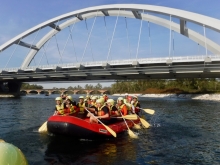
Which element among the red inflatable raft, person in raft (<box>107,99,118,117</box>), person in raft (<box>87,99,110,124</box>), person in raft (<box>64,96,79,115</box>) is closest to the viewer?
the red inflatable raft

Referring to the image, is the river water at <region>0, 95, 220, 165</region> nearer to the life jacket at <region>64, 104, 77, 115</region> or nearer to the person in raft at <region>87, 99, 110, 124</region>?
the person in raft at <region>87, 99, 110, 124</region>

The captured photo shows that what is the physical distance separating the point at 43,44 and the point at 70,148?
1789 inches

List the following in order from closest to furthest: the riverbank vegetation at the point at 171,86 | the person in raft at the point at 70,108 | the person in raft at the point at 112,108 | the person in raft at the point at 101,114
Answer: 1. the person in raft at the point at 101,114
2. the person in raft at the point at 70,108
3. the person in raft at the point at 112,108
4. the riverbank vegetation at the point at 171,86

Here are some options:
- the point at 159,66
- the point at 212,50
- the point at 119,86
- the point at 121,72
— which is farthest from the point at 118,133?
the point at 119,86

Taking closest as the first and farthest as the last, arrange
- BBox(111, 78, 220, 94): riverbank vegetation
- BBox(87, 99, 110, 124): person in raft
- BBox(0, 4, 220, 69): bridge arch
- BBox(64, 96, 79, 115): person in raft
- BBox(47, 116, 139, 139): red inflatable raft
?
BBox(47, 116, 139, 139): red inflatable raft
BBox(87, 99, 110, 124): person in raft
BBox(64, 96, 79, 115): person in raft
BBox(0, 4, 220, 69): bridge arch
BBox(111, 78, 220, 94): riverbank vegetation

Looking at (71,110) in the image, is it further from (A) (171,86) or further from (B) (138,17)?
(A) (171,86)

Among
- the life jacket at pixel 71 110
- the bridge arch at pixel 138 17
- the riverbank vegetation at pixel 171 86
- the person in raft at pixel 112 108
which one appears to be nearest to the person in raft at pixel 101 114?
the person in raft at pixel 112 108

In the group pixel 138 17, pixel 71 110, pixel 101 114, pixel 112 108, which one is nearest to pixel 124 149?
pixel 101 114

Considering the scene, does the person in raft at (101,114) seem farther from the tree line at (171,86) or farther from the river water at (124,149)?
the tree line at (171,86)

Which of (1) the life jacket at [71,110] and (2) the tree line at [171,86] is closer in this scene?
(1) the life jacket at [71,110]

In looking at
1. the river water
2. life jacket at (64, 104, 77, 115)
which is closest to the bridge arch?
the river water

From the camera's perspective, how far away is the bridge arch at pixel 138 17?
28562 millimetres

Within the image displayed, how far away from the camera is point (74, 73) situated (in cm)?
3816

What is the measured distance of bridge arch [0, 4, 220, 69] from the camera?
28.6 meters
